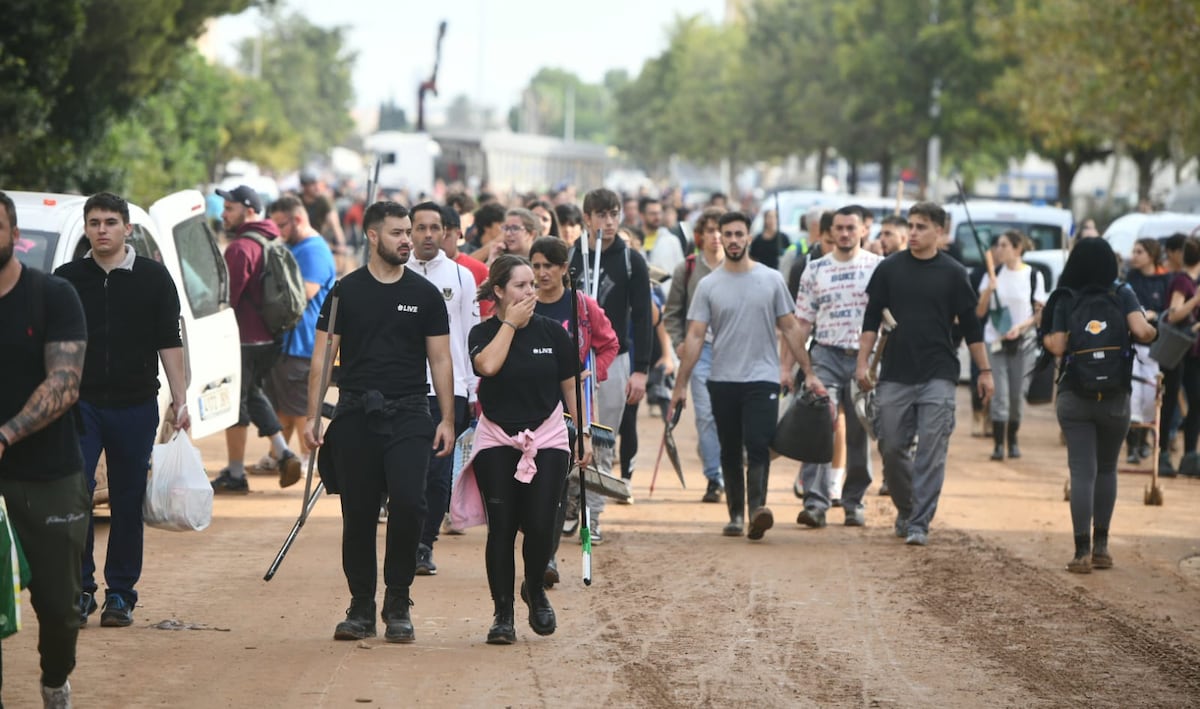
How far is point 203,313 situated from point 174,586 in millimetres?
3101

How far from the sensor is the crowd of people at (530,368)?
8070 mm

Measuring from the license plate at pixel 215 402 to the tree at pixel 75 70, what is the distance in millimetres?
9201

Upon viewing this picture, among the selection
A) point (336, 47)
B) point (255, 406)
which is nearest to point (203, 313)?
point (255, 406)

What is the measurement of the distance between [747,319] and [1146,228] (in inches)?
452

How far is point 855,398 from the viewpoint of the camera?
12.5 metres

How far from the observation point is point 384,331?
809 cm

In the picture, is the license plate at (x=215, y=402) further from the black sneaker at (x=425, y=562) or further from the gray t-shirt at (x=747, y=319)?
the gray t-shirt at (x=747, y=319)

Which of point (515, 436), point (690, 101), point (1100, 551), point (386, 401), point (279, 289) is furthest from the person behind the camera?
point (690, 101)

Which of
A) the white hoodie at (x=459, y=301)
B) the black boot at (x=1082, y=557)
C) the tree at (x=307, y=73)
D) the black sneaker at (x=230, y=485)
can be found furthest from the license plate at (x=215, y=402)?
the tree at (x=307, y=73)

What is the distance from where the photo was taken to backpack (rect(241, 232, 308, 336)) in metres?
13.1

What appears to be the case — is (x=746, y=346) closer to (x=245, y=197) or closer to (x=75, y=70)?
(x=245, y=197)

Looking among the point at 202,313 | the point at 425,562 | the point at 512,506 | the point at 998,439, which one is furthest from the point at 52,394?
the point at 998,439

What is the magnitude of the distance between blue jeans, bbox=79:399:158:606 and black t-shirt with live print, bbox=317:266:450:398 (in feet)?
3.48

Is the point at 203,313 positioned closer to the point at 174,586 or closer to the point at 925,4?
the point at 174,586
